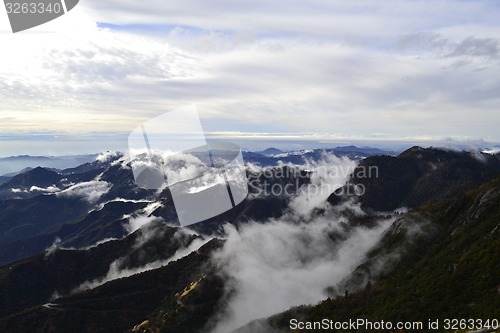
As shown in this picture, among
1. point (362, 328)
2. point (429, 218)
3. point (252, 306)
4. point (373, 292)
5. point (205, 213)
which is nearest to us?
point (205, 213)

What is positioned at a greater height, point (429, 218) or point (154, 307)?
point (429, 218)

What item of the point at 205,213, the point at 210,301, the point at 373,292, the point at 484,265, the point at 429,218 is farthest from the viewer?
the point at 210,301

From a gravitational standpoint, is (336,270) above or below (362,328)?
below

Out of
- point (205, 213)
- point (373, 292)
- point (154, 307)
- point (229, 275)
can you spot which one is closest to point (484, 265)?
→ point (373, 292)

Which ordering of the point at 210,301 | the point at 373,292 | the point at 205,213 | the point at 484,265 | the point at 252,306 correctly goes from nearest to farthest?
the point at 205,213 < the point at 484,265 < the point at 373,292 < the point at 210,301 < the point at 252,306

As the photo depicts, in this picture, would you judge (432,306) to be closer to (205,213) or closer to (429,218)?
(205,213)

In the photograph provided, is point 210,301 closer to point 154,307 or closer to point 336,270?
point 154,307

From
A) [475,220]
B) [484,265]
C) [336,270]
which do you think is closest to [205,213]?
[484,265]

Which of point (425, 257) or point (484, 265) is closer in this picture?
point (484, 265)

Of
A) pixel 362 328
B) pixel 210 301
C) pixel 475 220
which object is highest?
pixel 475 220
